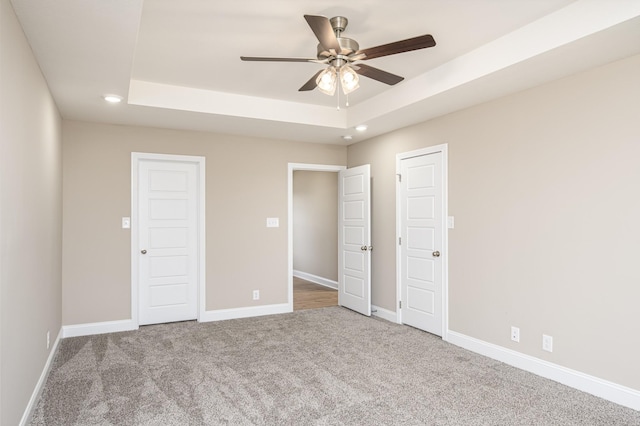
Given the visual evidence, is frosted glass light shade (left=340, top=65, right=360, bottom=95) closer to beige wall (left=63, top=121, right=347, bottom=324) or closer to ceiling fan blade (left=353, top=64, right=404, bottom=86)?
ceiling fan blade (left=353, top=64, right=404, bottom=86)

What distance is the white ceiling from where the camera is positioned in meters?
2.40

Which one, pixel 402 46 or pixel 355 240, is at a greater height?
pixel 402 46

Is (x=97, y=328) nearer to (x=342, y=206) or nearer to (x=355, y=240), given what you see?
(x=355, y=240)

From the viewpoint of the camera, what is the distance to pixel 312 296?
6.58m

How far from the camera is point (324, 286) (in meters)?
7.47

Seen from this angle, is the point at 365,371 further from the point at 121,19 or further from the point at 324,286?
the point at 324,286

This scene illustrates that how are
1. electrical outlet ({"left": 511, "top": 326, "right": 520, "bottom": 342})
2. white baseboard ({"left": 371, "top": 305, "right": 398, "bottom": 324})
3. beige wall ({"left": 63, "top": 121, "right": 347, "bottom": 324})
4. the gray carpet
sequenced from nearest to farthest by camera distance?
the gray carpet, electrical outlet ({"left": 511, "top": 326, "right": 520, "bottom": 342}), beige wall ({"left": 63, "top": 121, "right": 347, "bottom": 324}), white baseboard ({"left": 371, "top": 305, "right": 398, "bottom": 324})

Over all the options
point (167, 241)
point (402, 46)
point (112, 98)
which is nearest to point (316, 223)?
point (167, 241)

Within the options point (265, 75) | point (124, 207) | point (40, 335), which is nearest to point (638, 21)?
point (265, 75)

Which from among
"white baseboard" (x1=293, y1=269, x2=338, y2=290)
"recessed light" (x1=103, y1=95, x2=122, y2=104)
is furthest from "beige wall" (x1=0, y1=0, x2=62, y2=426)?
"white baseboard" (x1=293, y1=269, x2=338, y2=290)

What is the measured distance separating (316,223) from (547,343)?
5.04 m

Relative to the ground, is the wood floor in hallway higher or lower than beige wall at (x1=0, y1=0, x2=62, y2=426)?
lower

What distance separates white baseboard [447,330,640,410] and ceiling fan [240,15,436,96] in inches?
99.9

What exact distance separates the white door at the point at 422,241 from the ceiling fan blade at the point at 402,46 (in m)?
2.06
